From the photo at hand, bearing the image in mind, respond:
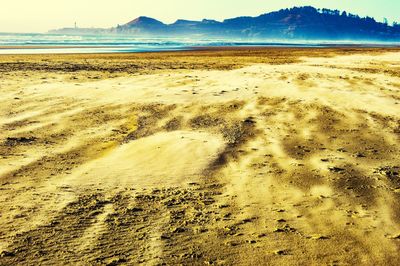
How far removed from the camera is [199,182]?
453 cm

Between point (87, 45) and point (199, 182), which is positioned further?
point (87, 45)

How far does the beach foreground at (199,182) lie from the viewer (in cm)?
317

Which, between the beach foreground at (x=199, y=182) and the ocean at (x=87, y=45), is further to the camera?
the ocean at (x=87, y=45)

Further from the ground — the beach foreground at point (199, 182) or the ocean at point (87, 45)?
the ocean at point (87, 45)

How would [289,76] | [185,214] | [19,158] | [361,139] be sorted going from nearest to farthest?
[185,214] < [19,158] < [361,139] < [289,76]

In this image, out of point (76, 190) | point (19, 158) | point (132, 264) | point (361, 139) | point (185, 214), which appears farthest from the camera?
point (361, 139)

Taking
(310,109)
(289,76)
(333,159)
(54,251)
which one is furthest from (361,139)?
(289,76)

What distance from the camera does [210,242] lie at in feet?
10.7

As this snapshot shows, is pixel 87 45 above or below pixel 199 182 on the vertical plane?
above

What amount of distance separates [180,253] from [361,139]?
13.8 feet

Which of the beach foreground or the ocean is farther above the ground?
the ocean

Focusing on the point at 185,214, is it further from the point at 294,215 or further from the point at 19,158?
the point at 19,158

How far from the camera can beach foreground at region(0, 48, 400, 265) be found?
3.17 metres

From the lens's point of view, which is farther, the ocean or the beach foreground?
the ocean
